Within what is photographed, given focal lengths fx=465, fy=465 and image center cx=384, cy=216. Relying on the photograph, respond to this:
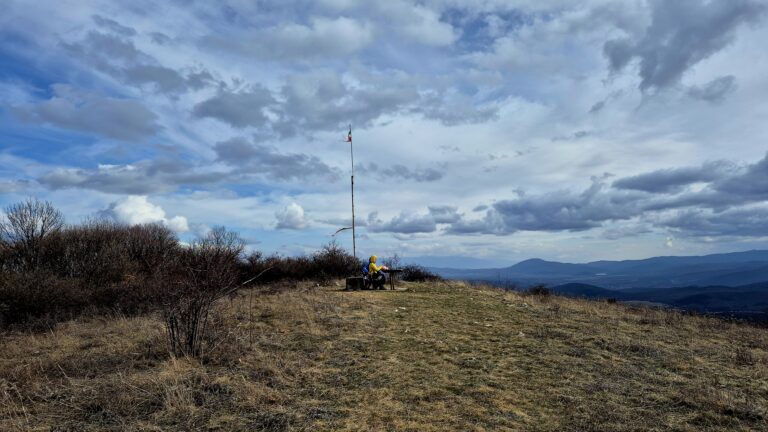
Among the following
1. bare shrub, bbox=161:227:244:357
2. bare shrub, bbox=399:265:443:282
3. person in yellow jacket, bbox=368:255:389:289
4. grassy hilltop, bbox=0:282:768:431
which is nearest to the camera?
grassy hilltop, bbox=0:282:768:431

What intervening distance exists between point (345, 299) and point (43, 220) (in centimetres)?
1670

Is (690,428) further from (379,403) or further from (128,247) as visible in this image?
(128,247)

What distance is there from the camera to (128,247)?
2553 cm

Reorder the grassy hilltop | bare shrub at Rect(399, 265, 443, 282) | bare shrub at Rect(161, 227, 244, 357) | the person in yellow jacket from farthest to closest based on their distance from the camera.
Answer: bare shrub at Rect(399, 265, 443, 282) → the person in yellow jacket → bare shrub at Rect(161, 227, 244, 357) → the grassy hilltop

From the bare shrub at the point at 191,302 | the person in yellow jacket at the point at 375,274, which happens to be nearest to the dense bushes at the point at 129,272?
the bare shrub at the point at 191,302

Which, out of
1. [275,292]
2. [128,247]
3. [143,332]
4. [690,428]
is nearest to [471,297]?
[275,292]

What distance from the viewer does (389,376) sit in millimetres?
7531

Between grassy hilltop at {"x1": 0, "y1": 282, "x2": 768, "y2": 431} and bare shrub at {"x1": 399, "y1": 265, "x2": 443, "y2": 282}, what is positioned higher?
bare shrub at {"x1": 399, "y1": 265, "x2": 443, "y2": 282}

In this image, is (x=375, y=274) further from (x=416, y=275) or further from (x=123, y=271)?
(x=123, y=271)

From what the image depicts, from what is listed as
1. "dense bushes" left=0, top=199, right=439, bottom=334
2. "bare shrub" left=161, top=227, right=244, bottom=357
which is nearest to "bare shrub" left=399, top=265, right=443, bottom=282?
"dense bushes" left=0, top=199, right=439, bottom=334

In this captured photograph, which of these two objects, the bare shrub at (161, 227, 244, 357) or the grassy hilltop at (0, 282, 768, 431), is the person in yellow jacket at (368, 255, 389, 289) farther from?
the bare shrub at (161, 227, 244, 357)

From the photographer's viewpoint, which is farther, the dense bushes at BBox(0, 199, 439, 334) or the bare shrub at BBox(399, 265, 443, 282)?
the bare shrub at BBox(399, 265, 443, 282)

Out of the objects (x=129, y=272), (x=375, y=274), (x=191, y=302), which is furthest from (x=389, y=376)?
(x=129, y=272)

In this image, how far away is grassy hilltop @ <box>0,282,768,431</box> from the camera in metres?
5.78
